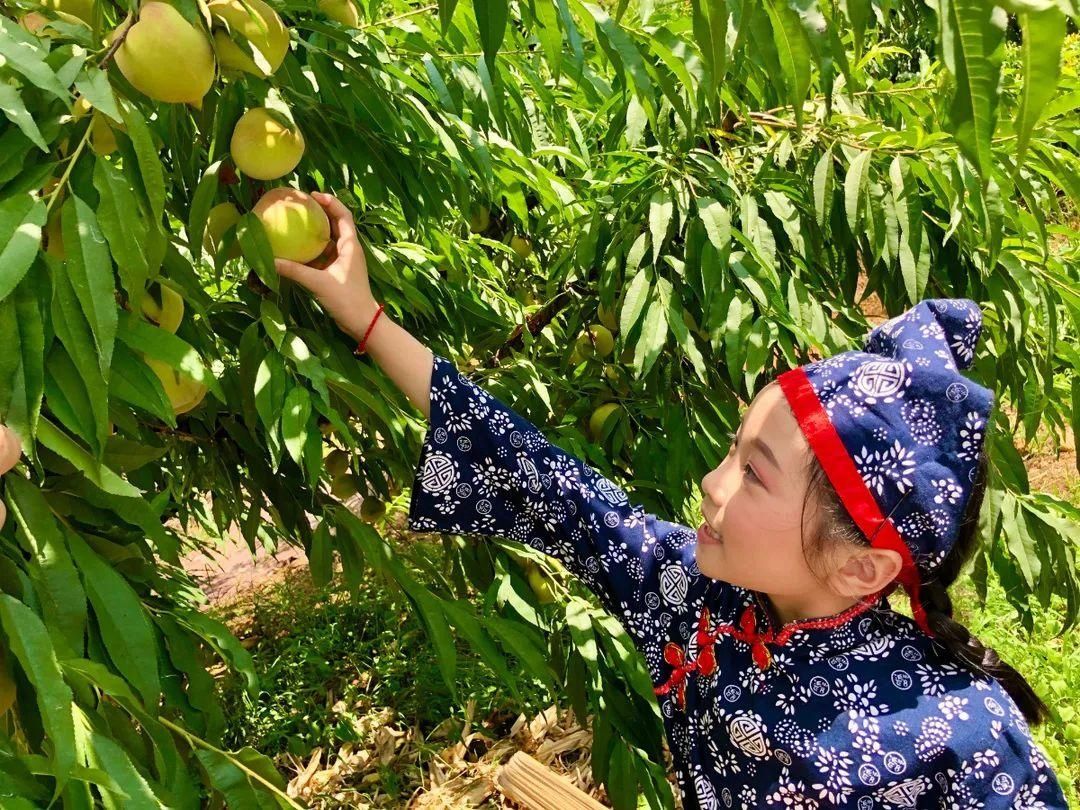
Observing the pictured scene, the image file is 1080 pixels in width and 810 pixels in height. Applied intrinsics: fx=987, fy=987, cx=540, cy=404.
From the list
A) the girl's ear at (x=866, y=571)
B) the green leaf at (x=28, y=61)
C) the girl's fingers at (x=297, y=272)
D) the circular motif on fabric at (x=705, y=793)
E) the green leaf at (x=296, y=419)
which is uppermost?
the green leaf at (x=28, y=61)

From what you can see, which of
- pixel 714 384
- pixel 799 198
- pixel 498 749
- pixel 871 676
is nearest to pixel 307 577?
pixel 498 749

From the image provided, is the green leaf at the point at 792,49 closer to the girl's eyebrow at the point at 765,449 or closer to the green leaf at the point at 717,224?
the girl's eyebrow at the point at 765,449

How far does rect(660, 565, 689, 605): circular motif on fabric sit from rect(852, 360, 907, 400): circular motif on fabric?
44 centimetres

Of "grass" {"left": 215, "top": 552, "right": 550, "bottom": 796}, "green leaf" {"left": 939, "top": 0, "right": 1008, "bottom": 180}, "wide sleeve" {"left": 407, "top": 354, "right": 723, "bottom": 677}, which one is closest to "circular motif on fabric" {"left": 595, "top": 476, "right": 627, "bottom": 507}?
"wide sleeve" {"left": 407, "top": 354, "right": 723, "bottom": 677}

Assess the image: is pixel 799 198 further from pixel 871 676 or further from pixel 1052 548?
pixel 871 676

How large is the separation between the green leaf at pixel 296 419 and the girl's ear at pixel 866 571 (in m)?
0.65

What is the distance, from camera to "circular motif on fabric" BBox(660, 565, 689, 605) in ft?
4.79

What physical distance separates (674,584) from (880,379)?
48 centimetres

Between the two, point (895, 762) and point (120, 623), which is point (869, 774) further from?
point (120, 623)

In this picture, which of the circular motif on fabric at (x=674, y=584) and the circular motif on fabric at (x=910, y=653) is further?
the circular motif on fabric at (x=674, y=584)

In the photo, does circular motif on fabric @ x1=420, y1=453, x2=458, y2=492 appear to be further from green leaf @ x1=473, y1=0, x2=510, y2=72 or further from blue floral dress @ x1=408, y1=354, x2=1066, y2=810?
green leaf @ x1=473, y1=0, x2=510, y2=72

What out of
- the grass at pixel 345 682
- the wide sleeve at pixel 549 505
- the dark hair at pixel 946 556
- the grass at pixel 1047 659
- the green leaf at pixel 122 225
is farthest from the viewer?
the grass at pixel 345 682

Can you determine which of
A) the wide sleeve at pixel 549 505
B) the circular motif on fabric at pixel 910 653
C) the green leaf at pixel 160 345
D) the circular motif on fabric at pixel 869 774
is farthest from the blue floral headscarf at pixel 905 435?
the green leaf at pixel 160 345

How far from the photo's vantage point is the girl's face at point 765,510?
46.6 inches
